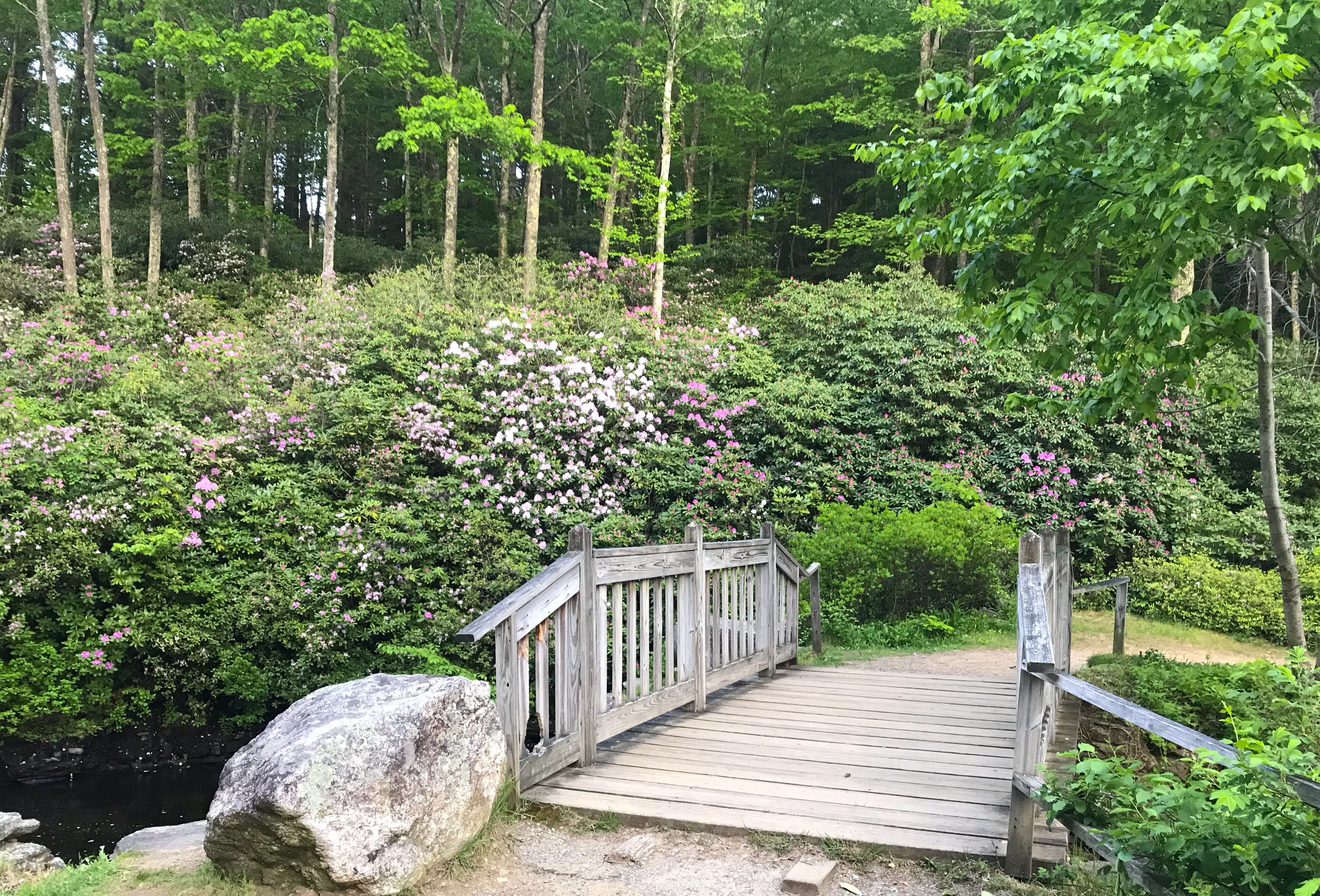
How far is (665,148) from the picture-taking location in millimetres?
17141

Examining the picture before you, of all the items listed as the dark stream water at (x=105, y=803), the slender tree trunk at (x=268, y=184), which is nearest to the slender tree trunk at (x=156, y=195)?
the slender tree trunk at (x=268, y=184)

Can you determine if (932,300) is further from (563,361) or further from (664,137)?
(563,361)

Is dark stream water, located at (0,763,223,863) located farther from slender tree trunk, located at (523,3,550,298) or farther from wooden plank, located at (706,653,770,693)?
slender tree trunk, located at (523,3,550,298)

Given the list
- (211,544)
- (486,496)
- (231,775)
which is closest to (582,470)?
(486,496)

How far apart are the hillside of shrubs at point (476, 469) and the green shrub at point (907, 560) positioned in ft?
0.13

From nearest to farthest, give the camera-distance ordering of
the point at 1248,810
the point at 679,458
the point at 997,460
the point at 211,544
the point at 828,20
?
the point at 1248,810, the point at 211,544, the point at 679,458, the point at 997,460, the point at 828,20

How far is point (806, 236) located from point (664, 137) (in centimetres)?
1166

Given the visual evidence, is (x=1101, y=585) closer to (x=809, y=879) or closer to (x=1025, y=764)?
(x=1025, y=764)

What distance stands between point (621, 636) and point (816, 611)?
4.71 metres

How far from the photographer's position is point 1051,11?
21.0 feet

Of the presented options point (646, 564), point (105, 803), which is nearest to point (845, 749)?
point (646, 564)

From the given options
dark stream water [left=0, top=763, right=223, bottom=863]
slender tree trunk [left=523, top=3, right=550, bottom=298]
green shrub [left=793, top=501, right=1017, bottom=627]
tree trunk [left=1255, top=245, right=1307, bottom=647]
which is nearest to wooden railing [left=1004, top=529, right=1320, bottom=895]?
tree trunk [left=1255, top=245, right=1307, bottom=647]

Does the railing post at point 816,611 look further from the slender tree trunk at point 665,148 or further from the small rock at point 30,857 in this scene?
the slender tree trunk at point 665,148

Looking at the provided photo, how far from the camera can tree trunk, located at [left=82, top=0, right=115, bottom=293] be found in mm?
14859
